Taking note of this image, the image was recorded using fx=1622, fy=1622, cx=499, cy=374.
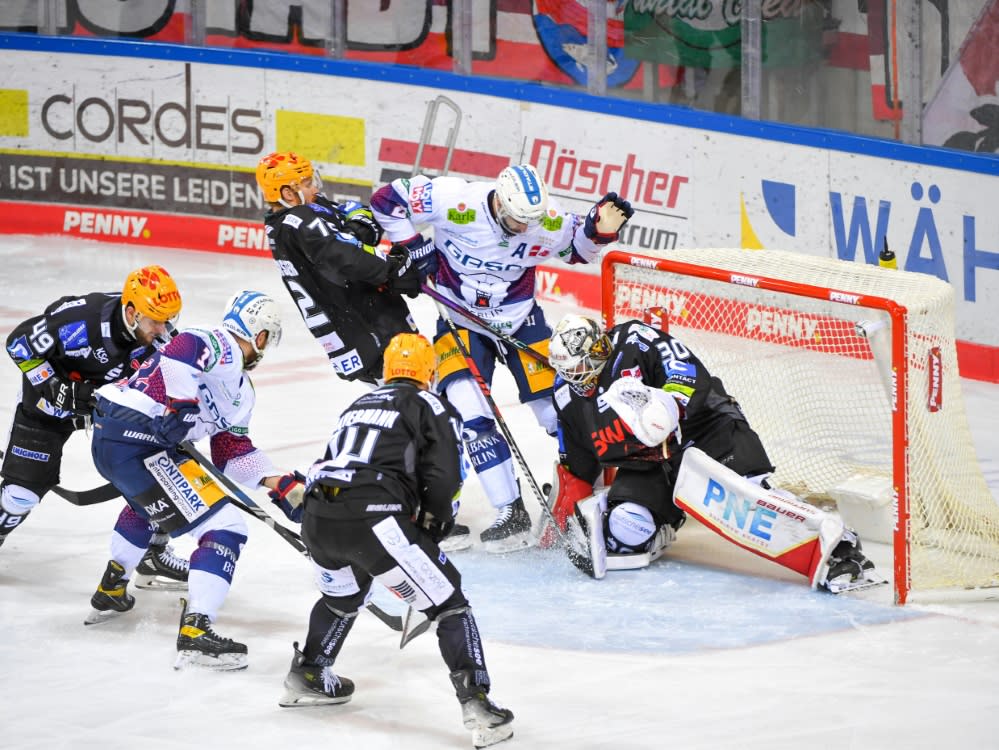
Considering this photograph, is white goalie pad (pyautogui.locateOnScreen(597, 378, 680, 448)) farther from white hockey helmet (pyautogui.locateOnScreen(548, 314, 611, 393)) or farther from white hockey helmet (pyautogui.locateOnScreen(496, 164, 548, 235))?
white hockey helmet (pyautogui.locateOnScreen(496, 164, 548, 235))

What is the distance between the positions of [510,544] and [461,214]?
1.25 metres

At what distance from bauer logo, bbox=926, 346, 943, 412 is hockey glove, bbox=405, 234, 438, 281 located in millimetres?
1986

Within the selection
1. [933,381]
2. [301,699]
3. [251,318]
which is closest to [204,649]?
[301,699]

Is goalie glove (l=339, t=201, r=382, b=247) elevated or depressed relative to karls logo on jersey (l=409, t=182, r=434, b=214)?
depressed

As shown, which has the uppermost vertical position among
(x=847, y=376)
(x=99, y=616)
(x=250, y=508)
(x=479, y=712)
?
(x=847, y=376)

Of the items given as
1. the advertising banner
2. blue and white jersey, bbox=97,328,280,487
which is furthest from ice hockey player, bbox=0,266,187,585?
the advertising banner

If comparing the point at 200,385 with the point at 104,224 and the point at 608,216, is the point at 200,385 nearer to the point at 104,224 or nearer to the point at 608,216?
the point at 608,216

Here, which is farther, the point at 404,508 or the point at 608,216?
the point at 608,216

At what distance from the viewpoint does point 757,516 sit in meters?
5.45

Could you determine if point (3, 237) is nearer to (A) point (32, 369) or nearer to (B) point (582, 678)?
→ (A) point (32, 369)

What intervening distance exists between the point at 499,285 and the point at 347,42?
489 centimetres

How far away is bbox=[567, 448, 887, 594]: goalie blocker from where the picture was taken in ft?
17.6

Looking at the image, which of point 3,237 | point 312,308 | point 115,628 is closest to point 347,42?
point 3,237

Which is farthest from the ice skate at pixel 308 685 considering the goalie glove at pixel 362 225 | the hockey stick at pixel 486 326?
the goalie glove at pixel 362 225
